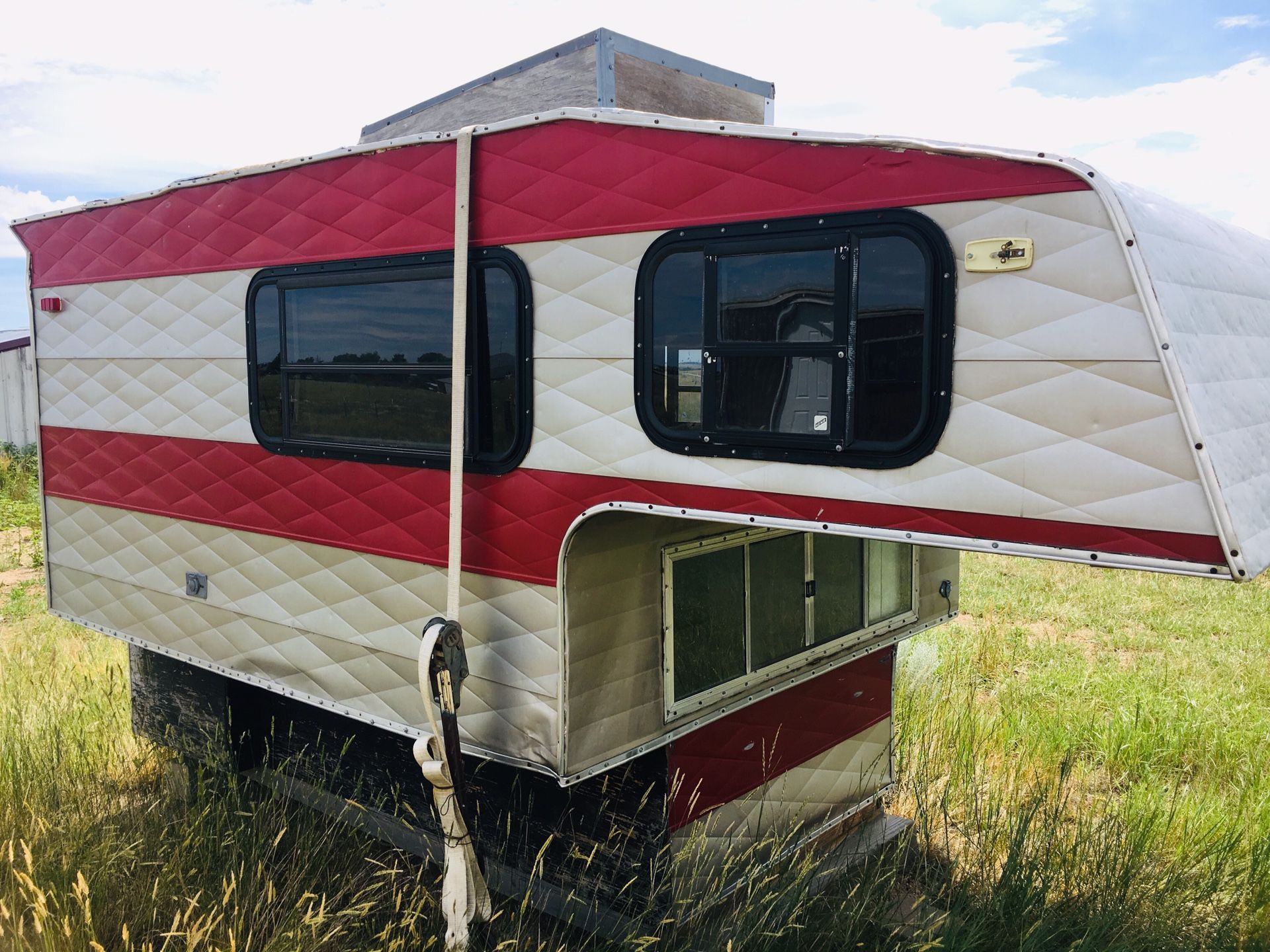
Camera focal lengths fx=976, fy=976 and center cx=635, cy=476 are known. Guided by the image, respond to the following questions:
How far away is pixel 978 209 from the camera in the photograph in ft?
8.11

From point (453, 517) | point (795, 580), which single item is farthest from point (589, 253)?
point (795, 580)

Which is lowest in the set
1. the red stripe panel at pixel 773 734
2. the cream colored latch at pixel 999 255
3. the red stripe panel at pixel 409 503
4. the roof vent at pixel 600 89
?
the red stripe panel at pixel 773 734

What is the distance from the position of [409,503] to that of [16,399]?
15.6m

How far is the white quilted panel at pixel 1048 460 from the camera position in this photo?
89.6 inches

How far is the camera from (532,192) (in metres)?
3.30

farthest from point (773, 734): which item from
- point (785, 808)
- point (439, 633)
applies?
point (439, 633)

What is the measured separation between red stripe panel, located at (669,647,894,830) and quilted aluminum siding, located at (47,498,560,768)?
0.75 metres

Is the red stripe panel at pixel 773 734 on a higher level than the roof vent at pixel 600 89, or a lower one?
lower

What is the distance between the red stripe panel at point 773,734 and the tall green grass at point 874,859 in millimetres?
314

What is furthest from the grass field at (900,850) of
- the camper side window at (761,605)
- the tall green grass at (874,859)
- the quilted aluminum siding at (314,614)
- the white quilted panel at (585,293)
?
the white quilted panel at (585,293)

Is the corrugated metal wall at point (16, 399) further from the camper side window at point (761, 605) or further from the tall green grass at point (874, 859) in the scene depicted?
the camper side window at point (761, 605)

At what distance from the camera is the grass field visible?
3.70m

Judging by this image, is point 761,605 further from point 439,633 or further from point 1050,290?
point 1050,290

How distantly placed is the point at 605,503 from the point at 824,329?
0.90 meters
